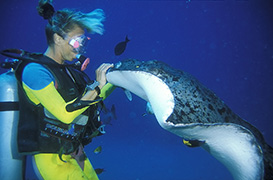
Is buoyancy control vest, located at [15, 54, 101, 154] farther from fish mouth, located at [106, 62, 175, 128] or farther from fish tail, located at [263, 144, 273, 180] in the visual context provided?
fish tail, located at [263, 144, 273, 180]

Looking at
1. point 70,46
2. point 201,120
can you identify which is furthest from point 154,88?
point 70,46

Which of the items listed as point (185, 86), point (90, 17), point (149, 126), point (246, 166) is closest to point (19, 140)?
point (90, 17)

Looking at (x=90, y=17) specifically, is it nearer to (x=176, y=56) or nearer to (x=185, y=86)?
(x=185, y=86)

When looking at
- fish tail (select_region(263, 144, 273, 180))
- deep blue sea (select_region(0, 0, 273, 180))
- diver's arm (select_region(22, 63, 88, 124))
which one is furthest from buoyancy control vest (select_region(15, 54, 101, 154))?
deep blue sea (select_region(0, 0, 273, 180))

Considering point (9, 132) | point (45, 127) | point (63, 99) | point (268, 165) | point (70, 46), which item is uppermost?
Result: point (70, 46)

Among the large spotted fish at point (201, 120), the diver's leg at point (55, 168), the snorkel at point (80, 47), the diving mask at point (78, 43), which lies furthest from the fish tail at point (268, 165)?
the diving mask at point (78, 43)

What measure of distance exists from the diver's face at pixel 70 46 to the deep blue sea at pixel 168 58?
1004 centimetres

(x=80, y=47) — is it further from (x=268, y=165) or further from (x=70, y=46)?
(x=268, y=165)

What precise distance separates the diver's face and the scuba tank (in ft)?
3.04

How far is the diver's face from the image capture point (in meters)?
2.10

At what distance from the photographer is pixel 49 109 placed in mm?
1677

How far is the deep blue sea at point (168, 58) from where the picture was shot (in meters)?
13.1

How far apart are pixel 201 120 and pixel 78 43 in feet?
6.32

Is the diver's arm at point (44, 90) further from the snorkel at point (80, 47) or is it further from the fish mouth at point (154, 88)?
the fish mouth at point (154, 88)
